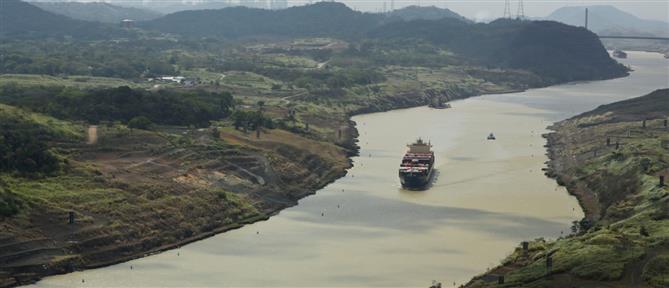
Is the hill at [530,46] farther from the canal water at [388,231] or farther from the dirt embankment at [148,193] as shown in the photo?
the dirt embankment at [148,193]

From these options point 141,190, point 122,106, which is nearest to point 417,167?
point 141,190

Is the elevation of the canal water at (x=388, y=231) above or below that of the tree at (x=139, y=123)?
below

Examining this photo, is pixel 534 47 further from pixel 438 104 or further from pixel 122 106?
pixel 122 106

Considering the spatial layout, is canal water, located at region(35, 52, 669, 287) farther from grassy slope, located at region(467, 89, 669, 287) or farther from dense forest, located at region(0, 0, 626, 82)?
dense forest, located at region(0, 0, 626, 82)

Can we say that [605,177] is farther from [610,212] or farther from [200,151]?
[200,151]

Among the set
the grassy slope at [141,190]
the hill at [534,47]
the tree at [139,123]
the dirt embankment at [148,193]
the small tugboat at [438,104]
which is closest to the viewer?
the dirt embankment at [148,193]

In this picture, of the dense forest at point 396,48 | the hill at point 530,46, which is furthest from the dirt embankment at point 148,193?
the hill at point 530,46

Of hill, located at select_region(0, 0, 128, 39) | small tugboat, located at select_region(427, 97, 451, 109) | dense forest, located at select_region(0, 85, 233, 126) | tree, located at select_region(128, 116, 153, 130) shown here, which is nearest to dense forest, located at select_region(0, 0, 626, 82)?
hill, located at select_region(0, 0, 128, 39)
